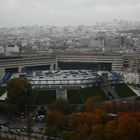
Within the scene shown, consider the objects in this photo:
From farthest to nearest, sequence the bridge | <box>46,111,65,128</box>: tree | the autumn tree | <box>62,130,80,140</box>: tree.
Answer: the bridge, <box>46,111,65,128</box>: tree, <box>62,130,80,140</box>: tree, the autumn tree

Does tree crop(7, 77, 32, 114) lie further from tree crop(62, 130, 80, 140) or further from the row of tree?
tree crop(62, 130, 80, 140)

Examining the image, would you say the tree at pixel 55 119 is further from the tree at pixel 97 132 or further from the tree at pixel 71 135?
the tree at pixel 97 132

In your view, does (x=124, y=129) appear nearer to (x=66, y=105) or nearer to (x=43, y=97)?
(x=66, y=105)

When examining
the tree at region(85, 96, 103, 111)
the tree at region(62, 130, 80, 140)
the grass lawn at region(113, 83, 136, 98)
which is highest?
the tree at region(85, 96, 103, 111)

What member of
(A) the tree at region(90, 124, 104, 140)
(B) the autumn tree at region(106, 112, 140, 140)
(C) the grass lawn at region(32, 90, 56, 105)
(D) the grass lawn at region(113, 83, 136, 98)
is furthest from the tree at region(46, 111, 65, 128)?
(D) the grass lawn at region(113, 83, 136, 98)

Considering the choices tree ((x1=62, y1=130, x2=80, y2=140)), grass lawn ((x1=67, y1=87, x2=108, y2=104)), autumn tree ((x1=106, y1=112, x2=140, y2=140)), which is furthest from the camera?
grass lawn ((x1=67, y1=87, x2=108, y2=104))

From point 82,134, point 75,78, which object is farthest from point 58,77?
point 82,134

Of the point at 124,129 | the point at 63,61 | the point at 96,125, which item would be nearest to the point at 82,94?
the point at 96,125
